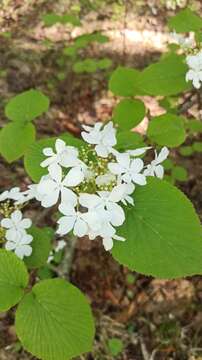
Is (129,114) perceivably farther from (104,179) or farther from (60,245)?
(104,179)

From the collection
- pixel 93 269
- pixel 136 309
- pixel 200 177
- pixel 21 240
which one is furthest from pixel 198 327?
pixel 21 240

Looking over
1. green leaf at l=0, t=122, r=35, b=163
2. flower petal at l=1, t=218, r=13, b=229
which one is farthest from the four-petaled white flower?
green leaf at l=0, t=122, r=35, b=163

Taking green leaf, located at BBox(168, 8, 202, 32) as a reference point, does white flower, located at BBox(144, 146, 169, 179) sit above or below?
below

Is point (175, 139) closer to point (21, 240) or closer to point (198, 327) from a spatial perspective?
point (21, 240)

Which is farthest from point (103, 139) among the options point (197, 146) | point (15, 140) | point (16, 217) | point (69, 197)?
point (197, 146)

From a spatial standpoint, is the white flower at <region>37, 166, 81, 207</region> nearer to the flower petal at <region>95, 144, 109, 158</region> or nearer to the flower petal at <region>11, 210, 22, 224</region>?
the flower petal at <region>95, 144, 109, 158</region>
